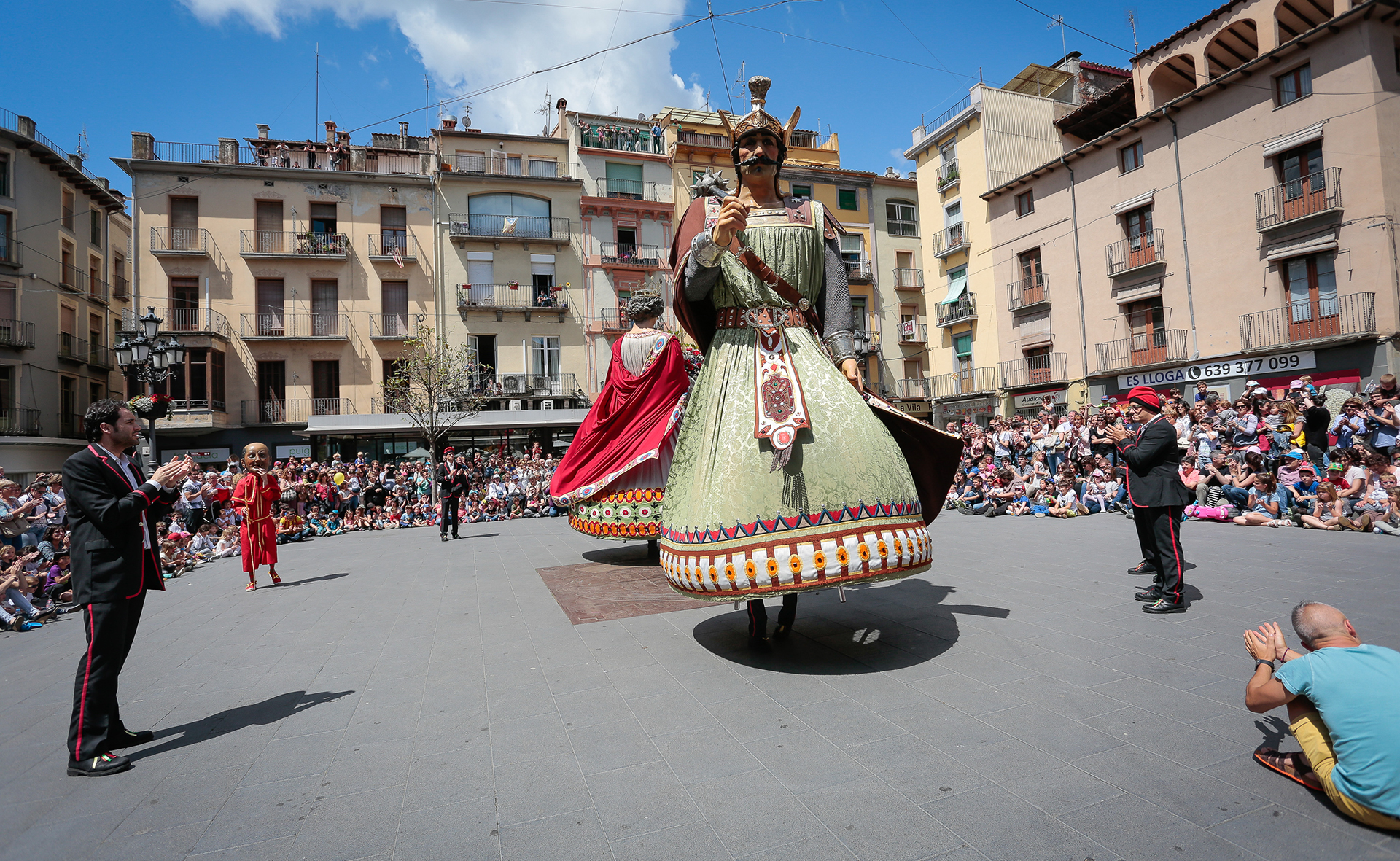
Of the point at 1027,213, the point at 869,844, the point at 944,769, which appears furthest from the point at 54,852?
the point at 1027,213

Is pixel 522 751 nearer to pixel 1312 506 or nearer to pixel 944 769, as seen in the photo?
pixel 944 769

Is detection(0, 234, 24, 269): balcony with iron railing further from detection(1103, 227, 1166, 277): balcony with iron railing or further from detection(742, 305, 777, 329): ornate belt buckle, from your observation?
detection(1103, 227, 1166, 277): balcony with iron railing

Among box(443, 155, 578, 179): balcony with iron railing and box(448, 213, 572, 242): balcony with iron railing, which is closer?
box(448, 213, 572, 242): balcony with iron railing

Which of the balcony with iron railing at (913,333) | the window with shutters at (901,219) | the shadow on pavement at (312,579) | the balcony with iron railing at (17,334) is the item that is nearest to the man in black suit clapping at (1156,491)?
the shadow on pavement at (312,579)

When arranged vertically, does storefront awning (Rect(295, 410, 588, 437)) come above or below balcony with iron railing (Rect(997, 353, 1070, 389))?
below

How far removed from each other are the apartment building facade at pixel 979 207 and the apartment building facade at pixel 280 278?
2106cm

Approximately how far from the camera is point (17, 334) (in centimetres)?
2433

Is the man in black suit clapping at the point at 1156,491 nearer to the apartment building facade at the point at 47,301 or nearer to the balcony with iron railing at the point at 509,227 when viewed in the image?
the balcony with iron railing at the point at 509,227

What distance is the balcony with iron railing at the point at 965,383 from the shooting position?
27.3 metres

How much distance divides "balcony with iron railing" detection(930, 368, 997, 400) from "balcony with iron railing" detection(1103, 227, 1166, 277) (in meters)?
6.11

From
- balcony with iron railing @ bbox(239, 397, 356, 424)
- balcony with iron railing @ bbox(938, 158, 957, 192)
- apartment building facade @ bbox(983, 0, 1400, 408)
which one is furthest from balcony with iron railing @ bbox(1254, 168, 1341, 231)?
balcony with iron railing @ bbox(239, 397, 356, 424)

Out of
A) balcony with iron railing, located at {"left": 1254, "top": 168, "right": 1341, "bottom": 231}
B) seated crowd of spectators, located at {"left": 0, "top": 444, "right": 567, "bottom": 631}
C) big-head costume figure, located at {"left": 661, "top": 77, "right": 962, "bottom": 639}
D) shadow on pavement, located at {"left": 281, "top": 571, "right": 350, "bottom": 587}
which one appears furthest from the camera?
balcony with iron railing, located at {"left": 1254, "top": 168, "right": 1341, "bottom": 231}

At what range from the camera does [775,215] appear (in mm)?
4113

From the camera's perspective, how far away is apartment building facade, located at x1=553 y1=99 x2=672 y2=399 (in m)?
29.3
